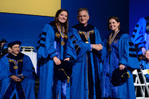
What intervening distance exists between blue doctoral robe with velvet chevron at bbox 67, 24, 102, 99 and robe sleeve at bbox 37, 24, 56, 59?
0.36 metres

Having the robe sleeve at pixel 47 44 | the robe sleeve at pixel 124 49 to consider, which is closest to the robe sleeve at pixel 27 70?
the robe sleeve at pixel 47 44

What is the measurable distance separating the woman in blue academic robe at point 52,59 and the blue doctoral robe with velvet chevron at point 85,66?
21cm

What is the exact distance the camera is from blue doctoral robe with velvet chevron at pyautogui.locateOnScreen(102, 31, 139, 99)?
14.1ft

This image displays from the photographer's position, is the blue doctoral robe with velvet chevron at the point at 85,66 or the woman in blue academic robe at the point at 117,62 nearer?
the blue doctoral robe with velvet chevron at the point at 85,66

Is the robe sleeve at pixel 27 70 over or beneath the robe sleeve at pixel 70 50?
beneath

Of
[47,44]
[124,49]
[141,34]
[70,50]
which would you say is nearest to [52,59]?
[47,44]

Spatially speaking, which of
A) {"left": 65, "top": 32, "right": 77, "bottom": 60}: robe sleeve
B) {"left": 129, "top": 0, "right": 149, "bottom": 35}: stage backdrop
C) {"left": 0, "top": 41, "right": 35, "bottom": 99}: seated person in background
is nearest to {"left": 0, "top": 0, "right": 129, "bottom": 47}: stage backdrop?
{"left": 129, "top": 0, "right": 149, "bottom": 35}: stage backdrop

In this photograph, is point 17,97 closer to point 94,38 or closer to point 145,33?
point 94,38

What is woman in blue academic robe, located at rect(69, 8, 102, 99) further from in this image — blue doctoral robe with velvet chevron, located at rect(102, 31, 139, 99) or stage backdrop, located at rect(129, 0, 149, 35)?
stage backdrop, located at rect(129, 0, 149, 35)

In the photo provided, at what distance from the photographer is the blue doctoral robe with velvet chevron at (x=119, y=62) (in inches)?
169

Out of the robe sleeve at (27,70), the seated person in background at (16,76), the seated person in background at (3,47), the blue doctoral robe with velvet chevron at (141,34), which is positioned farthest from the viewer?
the blue doctoral robe with velvet chevron at (141,34)

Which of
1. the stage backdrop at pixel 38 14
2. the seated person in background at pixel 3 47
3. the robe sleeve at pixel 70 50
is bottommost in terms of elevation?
the robe sleeve at pixel 70 50

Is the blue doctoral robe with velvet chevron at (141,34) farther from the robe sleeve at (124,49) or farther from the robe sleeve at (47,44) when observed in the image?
the robe sleeve at (47,44)

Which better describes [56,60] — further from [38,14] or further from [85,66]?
[38,14]
